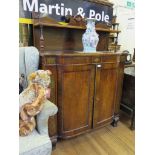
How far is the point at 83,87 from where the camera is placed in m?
1.63

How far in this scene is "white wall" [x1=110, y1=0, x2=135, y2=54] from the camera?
118 inches

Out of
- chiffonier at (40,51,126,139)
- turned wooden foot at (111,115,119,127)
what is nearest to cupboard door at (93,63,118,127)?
chiffonier at (40,51,126,139)

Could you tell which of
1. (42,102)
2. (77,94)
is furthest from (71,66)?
(42,102)

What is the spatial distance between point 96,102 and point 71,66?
21.5 inches

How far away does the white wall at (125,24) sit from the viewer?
9.80 feet

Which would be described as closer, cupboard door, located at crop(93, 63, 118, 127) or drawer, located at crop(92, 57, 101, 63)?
drawer, located at crop(92, 57, 101, 63)

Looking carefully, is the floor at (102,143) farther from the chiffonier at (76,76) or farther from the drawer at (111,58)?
the drawer at (111,58)

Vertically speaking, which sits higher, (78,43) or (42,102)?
(78,43)

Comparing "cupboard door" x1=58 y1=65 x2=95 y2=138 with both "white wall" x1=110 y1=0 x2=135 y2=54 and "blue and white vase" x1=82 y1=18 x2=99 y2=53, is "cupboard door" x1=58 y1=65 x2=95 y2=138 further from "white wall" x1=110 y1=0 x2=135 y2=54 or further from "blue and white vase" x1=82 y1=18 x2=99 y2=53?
"white wall" x1=110 y1=0 x2=135 y2=54

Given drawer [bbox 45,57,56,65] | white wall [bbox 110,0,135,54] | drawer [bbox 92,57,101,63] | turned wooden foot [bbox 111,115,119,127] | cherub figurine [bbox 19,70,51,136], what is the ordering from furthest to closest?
white wall [bbox 110,0,135,54], turned wooden foot [bbox 111,115,119,127], drawer [bbox 92,57,101,63], drawer [bbox 45,57,56,65], cherub figurine [bbox 19,70,51,136]

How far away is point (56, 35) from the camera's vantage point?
6.00 ft

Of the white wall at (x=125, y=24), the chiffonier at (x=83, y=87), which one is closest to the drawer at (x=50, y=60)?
the chiffonier at (x=83, y=87)

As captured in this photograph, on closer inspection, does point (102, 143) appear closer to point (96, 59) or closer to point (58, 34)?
point (96, 59)
